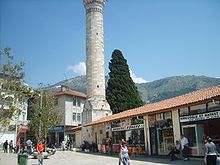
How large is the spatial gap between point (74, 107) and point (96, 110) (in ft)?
45.9

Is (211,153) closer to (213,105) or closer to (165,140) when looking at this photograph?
(213,105)

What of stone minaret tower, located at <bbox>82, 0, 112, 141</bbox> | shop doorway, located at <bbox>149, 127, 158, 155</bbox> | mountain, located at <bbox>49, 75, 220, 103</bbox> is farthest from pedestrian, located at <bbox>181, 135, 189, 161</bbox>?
mountain, located at <bbox>49, 75, 220, 103</bbox>

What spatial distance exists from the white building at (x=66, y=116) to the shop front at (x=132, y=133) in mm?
20427

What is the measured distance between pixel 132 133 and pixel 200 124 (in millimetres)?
7799

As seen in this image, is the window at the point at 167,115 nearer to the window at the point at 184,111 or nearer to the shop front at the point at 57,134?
the window at the point at 184,111

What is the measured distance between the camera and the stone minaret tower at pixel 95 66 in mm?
33969

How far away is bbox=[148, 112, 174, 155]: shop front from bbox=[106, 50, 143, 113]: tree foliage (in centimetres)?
2028

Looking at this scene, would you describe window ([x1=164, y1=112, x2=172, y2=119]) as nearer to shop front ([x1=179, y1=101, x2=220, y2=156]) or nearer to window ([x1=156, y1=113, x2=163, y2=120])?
window ([x1=156, y1=113, x2=163, y2=120])

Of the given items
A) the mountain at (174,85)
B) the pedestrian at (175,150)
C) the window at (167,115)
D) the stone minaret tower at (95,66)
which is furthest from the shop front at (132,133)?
the mountain at (174,85)

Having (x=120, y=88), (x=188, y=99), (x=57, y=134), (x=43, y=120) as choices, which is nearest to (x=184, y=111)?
(x=188, y=99)

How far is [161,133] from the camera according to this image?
738 inches

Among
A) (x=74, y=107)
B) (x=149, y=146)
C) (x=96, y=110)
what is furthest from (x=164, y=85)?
(x=149, y=146)

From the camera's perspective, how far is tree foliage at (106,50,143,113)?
40.3 metres

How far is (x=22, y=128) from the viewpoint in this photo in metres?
37.6
